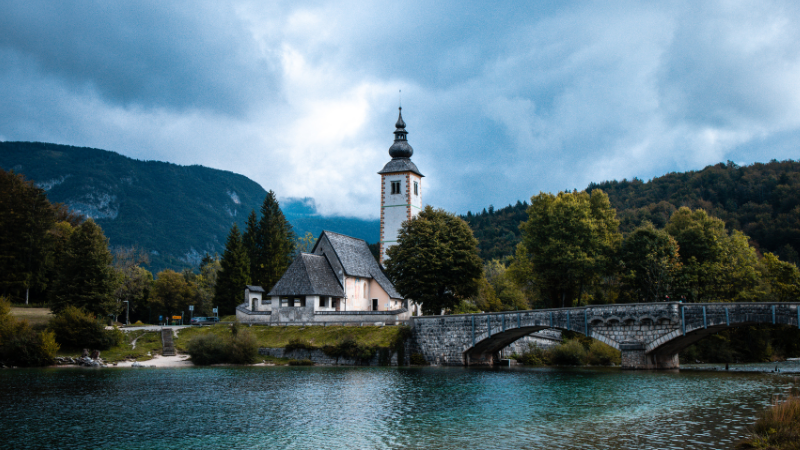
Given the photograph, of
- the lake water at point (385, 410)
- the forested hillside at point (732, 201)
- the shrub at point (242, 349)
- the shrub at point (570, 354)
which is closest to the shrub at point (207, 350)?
the shrub at point (242, 349)

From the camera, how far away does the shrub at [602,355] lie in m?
47.8

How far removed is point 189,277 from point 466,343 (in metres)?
68.0

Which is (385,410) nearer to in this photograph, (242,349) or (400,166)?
(242,349)

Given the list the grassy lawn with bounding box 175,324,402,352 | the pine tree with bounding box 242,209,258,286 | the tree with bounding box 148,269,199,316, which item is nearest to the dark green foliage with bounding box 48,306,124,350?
the grassy lawn with bounding box 175,324,402,352

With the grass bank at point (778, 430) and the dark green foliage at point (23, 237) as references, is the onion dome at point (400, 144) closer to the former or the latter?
the dark green foliage at point (23, 237)

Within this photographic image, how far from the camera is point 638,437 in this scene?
1889 cm

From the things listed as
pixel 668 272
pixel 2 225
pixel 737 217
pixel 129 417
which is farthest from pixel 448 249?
pixel 737 217

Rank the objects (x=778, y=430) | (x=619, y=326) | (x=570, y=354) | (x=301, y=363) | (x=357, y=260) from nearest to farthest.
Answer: (x=778, y=430) < (x=619, y=326) < (x=301, y=363) < (x=570, y=354) < (x=357, y=260)

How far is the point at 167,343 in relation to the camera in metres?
53.3

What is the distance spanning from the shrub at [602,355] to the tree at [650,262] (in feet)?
27.6

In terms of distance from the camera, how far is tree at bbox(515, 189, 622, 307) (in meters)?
54.5

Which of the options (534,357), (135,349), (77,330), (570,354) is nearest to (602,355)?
(570,354)

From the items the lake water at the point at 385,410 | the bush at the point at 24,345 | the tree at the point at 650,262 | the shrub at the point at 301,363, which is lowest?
the shrub at the point at 301,363

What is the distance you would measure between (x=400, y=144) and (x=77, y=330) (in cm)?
4054
